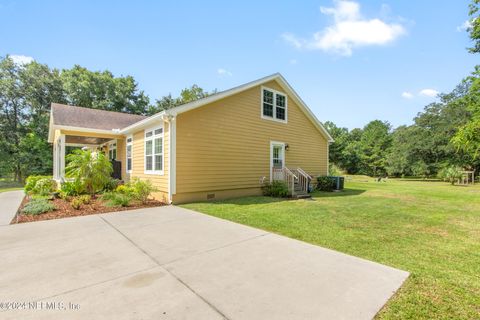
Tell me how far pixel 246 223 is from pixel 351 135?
4566 centimetres

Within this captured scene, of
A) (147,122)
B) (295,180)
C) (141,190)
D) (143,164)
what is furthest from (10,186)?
(295,180)

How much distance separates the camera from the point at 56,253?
383cm

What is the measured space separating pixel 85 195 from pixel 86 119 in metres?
5.34

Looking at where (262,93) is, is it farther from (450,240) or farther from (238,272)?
(238,272)

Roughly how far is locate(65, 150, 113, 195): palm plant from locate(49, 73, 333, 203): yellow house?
59.8 inches

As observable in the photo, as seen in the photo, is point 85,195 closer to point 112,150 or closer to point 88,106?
point 112,150

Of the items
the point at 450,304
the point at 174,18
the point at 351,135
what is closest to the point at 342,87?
the point at 174,18

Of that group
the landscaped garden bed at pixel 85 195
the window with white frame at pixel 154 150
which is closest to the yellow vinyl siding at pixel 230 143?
the window with white frame at pixel 154 150

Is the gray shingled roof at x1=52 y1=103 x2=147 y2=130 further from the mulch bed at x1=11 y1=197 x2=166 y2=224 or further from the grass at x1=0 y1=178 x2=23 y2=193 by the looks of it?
the grass at x1=0 y1=178 x2=23 y2=193

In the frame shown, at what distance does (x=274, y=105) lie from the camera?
11.9 meters

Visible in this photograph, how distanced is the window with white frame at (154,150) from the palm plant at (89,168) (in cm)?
158

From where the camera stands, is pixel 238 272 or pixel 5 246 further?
pixel 5 246

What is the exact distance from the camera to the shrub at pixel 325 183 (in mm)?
13234

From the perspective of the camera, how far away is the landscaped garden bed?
703 centimetres
